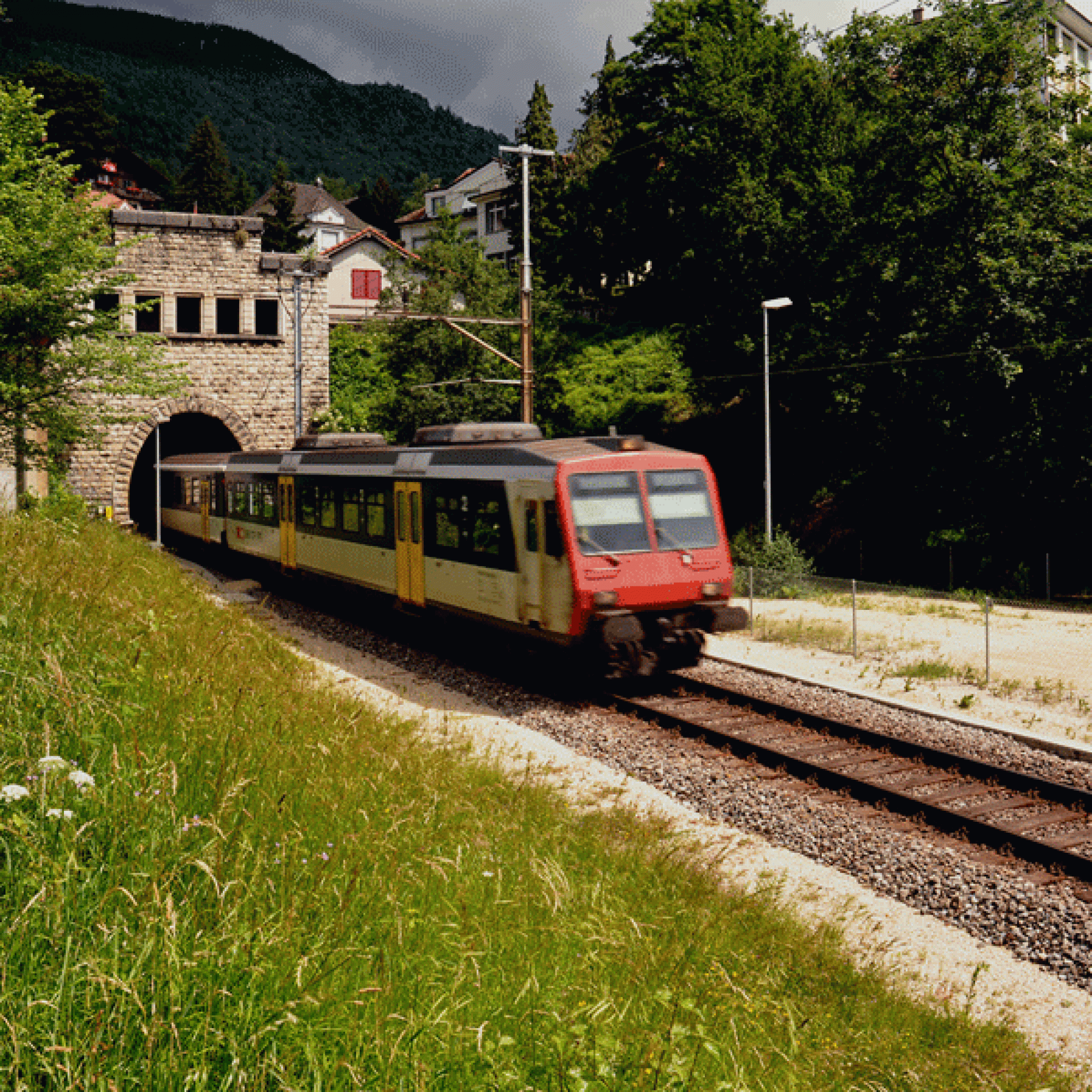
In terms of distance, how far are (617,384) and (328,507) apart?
15964mm

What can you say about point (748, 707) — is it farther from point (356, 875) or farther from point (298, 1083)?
point (298, 1083)

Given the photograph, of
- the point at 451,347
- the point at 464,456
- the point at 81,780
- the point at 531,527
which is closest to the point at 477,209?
the point at 451,347

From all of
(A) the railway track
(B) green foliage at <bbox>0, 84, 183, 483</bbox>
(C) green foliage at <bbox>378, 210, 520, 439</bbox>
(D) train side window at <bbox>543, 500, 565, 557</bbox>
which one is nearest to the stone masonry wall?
(C) green foliage at <bbox>378, 210, 520, 439</bbox>

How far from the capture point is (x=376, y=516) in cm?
1939

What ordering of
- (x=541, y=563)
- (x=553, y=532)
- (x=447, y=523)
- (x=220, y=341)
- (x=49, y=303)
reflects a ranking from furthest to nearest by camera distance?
(x=220, y=341) < (x=49, y=303) < (x=447, y=523) < (x=541, y=563) < (x=553, y=532)

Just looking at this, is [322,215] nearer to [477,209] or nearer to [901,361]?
[477,209]

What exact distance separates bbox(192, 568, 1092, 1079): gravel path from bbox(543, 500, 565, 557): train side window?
1844mm

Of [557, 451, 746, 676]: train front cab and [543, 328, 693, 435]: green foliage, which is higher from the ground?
[543, 328, 693, 435]: green foliage

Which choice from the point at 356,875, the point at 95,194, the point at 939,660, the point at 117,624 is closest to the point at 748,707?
the point at 939,660

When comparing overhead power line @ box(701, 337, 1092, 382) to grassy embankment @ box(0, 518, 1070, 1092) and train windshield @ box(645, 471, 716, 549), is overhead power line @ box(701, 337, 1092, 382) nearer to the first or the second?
train windshield @ box(645, 471, 716, 549)

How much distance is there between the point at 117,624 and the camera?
27.0 feet

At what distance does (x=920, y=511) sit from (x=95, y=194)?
21.1 metres

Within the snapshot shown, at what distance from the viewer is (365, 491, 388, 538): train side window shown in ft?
62.5

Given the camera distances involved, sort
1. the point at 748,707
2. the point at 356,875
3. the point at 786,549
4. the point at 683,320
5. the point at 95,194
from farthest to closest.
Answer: the point at 683,320 → the point at 786,549 → the point at 95,194 → the point at 748,707 → the point at 356,875
